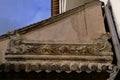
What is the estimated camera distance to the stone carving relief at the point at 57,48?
870cm

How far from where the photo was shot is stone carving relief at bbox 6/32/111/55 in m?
8.70

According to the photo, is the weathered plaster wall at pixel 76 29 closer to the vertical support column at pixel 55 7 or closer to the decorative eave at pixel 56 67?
the decorative eave at pixel 56 67

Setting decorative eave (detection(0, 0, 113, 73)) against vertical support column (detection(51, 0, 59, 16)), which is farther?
vertical support column (detection(51, 0, 59, 16))

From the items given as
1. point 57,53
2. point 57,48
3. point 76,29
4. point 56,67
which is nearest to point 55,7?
point 76,29

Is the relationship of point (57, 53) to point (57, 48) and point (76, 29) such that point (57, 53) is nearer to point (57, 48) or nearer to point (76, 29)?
point (57, 48)

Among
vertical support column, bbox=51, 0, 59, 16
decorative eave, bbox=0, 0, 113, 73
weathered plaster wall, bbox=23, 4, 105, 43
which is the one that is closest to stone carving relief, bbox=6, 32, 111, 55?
decorative eave, bbox=0, 0, 113, 73

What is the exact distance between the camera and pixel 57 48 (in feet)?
28.9

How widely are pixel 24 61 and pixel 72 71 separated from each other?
1.43m

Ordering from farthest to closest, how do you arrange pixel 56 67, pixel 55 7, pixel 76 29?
pixel 55 7, pixel 76 29, pixel 56 67

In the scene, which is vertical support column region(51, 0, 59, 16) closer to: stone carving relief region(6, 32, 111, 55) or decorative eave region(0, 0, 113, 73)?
decorative eave region(0, 0, 113, 73)

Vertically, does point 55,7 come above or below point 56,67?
above

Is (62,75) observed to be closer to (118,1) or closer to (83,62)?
(83,62)

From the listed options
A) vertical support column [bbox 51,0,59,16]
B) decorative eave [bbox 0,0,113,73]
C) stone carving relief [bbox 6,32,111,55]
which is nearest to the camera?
decorative eave [bbox 0,0,113,73]

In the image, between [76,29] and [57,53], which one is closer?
[57,53]
